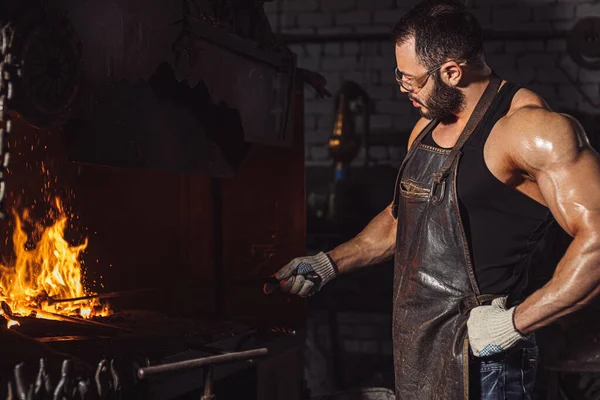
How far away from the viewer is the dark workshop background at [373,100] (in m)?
6.22

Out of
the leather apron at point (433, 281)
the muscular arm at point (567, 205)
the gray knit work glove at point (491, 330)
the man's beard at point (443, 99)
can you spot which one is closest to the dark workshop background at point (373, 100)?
the leather apron at point (433, 281)

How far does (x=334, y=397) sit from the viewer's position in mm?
3391

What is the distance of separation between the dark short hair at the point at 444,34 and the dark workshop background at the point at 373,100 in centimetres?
379

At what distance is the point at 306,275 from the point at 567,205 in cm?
120

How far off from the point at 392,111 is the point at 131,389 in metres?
4.28

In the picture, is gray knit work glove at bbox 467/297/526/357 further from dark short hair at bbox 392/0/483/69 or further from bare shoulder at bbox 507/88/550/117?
dark short hair at bbox 392/0/483/69

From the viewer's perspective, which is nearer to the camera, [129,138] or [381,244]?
[381,244]

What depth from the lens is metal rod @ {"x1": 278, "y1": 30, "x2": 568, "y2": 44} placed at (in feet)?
20.4

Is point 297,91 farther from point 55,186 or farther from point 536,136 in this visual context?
point 536,136

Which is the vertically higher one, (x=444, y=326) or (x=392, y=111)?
(x=392, y=111)

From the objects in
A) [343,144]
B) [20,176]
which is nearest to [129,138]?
[20,176]

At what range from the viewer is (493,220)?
2.47 metres

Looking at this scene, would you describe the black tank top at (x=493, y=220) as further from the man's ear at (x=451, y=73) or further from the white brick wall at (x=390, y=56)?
the white brick wall at (x=390, y=56)

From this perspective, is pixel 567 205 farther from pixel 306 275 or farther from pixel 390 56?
pixel 390 56
